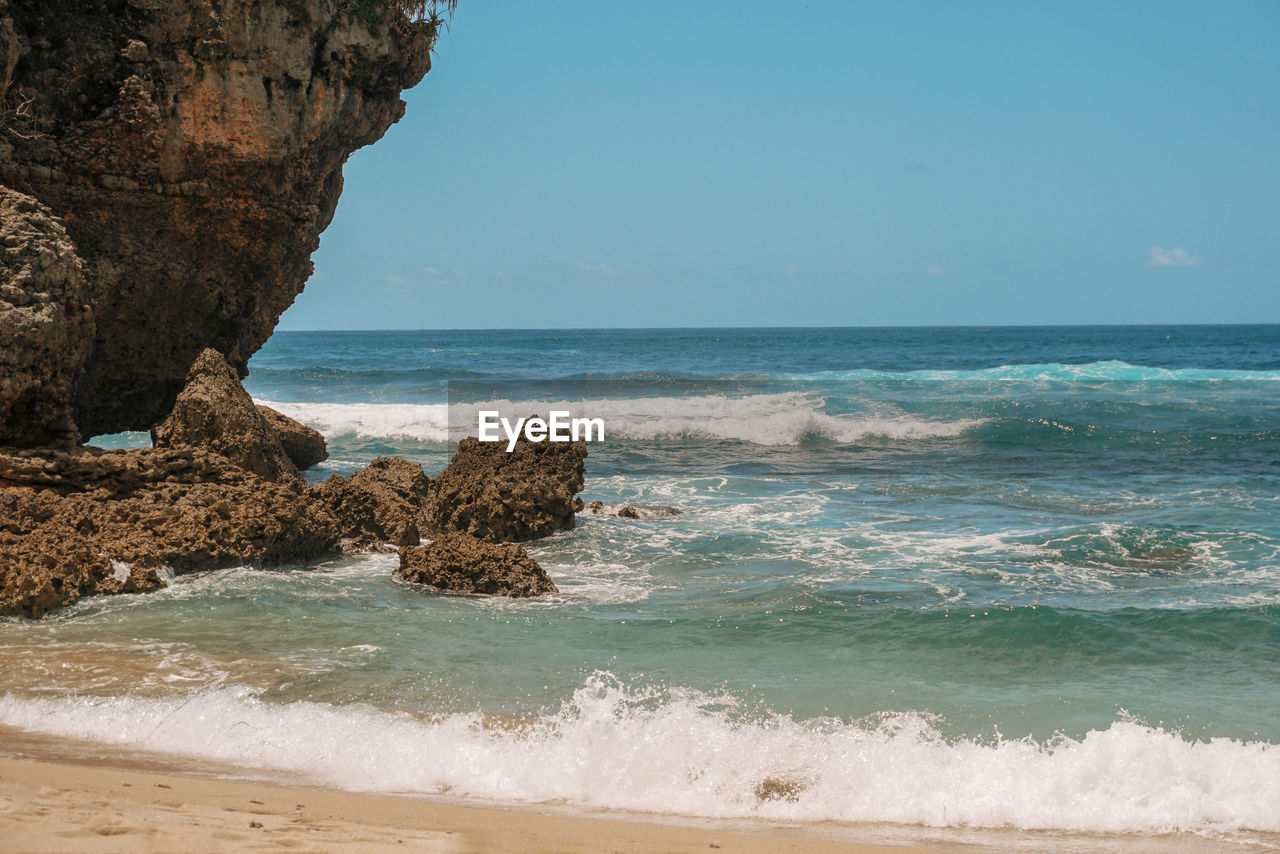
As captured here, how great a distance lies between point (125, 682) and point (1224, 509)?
10995mm

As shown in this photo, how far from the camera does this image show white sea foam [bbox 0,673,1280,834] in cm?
445

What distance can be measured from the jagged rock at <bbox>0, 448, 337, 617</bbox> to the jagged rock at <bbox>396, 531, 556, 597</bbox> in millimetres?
1070

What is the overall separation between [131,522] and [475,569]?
2.56 metres

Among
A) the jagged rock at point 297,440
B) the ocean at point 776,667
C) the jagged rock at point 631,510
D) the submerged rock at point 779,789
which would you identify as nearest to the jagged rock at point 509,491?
the ocean at point 776,667

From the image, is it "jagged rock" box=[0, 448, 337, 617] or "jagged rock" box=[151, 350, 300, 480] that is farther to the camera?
"jagged rock" box=[151, 350, 300, 480]

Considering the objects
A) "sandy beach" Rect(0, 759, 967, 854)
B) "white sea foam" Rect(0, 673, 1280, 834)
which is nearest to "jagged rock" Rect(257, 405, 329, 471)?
"white sea foam" Rect(0, 673, 1280, 834)

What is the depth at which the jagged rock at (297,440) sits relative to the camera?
14.0 metres

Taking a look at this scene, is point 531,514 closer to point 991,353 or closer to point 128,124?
point 128,124

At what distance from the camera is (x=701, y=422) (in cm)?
2164

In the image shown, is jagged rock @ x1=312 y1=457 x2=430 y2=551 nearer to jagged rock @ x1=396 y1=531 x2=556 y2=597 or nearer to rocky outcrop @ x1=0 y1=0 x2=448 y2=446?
jagged rock @ x1=396 y1=531 x2=556 y2=597

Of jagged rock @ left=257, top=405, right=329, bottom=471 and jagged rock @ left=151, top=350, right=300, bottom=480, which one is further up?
jagged rock @ left=151, top=350, right=300, bottom=480

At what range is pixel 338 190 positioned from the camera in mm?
11969

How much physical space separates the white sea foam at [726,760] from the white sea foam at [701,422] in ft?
47.3

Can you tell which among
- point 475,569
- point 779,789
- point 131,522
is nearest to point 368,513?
point 475,569
